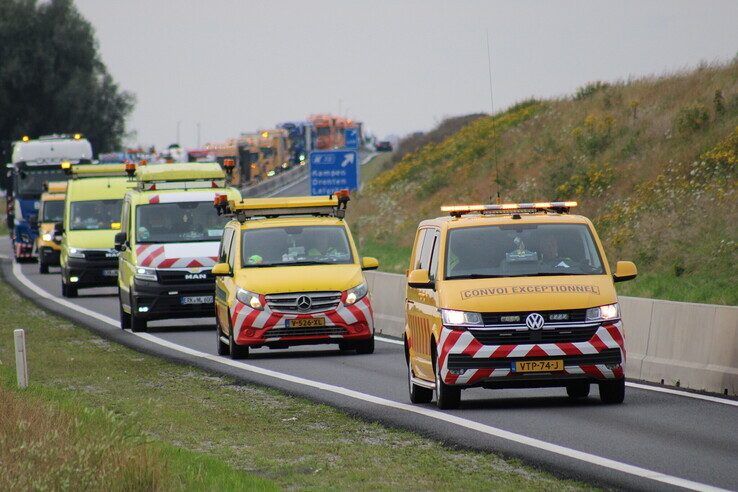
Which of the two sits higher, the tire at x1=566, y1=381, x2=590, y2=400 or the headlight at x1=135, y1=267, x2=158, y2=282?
the tire at x1=566, y1=381, x2=590, y2=400

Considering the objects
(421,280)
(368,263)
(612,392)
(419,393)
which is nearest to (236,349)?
(368,263)

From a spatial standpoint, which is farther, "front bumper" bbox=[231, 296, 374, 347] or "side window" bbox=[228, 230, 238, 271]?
"side window" bbox=[228, 230, 238, 271]

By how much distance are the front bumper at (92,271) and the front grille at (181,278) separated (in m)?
10.4

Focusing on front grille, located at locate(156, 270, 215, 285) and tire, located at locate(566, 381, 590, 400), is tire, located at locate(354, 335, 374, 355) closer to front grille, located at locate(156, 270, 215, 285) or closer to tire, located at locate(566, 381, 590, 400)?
front grille, located at locate(156, 270, 215, 285)

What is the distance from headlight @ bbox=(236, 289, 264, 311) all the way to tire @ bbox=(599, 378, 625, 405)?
7277 millimetres

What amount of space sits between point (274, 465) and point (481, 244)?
453 centimetres

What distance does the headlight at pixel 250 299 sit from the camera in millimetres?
22609

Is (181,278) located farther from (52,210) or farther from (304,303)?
(52,210)

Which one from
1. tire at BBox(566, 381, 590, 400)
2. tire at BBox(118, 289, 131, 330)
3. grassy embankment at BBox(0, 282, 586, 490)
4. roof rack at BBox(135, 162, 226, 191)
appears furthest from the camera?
roof rack at BBox(135, 162, 226, 191)

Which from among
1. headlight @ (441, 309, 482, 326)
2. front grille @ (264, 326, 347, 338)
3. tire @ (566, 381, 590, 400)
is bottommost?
front grille @ (264, 326, 347, 338)

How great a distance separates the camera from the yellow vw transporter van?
1530 cm

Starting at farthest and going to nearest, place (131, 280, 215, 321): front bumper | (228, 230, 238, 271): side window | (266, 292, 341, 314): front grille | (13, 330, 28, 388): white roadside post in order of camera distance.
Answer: (131, 280, 215, 321): front bumper < (228, 230, 238, 271): side window < (266, 292, 341, 314): front grille < (13, 330, 28, 388): white roadside post

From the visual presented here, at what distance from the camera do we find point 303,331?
22703 mm

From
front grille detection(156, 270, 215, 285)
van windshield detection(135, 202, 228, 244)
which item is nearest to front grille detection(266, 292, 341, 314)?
front grille detection(156, 270, 215, 285)
